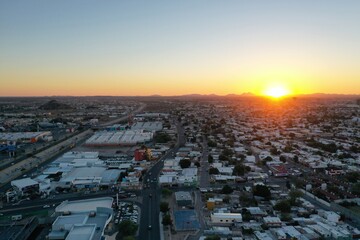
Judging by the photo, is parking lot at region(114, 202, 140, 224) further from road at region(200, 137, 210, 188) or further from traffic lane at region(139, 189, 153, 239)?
road at region(200, 137, 210, 188)

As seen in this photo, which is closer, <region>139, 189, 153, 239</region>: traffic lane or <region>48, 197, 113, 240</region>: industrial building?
<region>48, 197, 113, 240</region>: industrial building

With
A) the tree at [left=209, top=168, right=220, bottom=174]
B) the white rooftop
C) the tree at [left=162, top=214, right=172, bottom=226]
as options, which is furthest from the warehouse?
the tree at [left=209, top=168, right=220, bottom=174]

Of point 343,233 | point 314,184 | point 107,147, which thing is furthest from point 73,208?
point 107,147

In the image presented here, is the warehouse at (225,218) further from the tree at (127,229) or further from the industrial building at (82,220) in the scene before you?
the industrial building at (82,220)

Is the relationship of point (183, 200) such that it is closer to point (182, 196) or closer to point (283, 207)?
point (182, 196)

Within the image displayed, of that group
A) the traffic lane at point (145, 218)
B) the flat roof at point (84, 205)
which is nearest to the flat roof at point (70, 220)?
the flat roof at point (84, 205)

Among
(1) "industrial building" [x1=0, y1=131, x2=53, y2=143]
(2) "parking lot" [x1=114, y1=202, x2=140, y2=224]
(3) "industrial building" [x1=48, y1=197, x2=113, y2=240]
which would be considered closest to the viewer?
(3) "industrial building" [x1=48, y1=197, x2=113, y2=240]

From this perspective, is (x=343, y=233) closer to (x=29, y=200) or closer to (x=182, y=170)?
(x=182, y=170)
